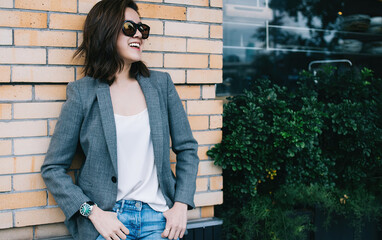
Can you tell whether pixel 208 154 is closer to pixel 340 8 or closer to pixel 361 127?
pixel 361 127

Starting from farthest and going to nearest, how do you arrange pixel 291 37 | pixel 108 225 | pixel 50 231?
pixel 291 37 → pixel 50 231 → pixel 108 225

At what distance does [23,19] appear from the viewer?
2.09 meters

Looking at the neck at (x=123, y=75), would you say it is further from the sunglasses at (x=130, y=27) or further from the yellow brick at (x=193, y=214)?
the yellow brick at (x=193, y=214)

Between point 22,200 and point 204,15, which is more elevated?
point 204,15

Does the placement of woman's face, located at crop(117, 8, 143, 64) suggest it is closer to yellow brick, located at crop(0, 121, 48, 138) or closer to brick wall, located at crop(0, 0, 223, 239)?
brick wall, located at crop(0, 0, 223, 239)

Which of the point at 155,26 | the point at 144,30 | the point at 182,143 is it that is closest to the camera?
the point at 144,30

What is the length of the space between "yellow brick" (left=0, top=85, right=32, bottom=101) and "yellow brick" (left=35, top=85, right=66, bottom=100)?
5 centimetres

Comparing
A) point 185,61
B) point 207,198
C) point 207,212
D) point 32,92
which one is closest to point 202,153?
point 207,198

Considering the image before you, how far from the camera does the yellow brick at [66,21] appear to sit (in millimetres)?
2146

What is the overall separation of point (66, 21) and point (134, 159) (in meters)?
1.00

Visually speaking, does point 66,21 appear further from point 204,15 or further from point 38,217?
point 38,217

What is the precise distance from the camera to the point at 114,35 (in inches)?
76.2

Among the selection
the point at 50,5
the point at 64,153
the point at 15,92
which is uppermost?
the point at 50,5

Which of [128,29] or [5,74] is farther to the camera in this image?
[5,74]
